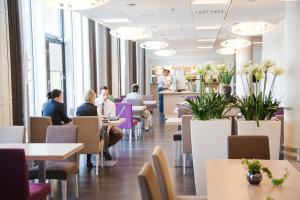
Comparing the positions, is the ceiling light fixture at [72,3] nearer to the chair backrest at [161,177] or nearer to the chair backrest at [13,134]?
the chair backrest at [13,134]

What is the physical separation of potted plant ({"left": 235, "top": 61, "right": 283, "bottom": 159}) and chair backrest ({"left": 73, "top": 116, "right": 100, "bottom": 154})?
2.12 m

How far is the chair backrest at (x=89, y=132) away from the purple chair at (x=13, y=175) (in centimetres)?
241

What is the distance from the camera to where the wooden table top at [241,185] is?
2.25m

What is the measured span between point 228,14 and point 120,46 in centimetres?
581

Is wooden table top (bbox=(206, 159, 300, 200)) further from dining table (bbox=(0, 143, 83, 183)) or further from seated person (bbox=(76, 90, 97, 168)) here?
seated person (bbox=(76, 90, 97, 168))

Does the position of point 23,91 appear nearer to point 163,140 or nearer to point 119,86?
point 163,140

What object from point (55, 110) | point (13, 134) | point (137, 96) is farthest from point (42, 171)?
point (137, 96)

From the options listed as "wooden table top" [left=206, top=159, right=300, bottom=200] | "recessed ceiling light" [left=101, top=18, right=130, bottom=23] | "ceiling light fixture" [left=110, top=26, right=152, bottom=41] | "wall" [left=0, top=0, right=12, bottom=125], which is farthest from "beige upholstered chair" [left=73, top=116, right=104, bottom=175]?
"recessed ceiling light" [left=101, top=18, right=130, bottom=23]

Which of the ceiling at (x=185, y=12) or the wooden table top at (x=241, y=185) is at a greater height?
the ceiling at (x=185, y=12)

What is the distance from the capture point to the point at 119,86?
1295 cm

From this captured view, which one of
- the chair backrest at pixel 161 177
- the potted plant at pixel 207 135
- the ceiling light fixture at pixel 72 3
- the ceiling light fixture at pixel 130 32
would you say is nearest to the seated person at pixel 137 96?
the ceiling light fixture at pixel 130 32

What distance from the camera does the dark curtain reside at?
5.13 m

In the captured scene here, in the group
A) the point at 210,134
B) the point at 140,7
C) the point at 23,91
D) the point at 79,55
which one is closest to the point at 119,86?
the point at 79,55

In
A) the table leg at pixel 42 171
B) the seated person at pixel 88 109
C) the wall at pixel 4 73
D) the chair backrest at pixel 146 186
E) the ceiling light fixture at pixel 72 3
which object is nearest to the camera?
the chair backrest at pixel 146 186
